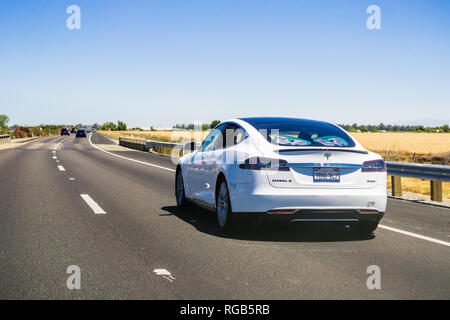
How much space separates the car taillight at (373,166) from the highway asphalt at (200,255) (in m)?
0.94

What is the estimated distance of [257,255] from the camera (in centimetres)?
583

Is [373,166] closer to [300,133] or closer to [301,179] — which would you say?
Answer: [301,179]

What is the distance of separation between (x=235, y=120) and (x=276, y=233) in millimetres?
1777

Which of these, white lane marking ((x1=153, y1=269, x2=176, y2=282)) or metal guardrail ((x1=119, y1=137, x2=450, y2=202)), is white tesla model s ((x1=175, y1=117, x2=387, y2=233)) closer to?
white lane marking ((x1=153, y1=269, x2=176, y2=282))

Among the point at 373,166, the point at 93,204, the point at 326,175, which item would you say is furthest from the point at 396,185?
the point at 93,204

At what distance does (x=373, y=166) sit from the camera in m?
6.56

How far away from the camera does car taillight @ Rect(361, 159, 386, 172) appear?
652cm

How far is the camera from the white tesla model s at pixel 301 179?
6.33 meters

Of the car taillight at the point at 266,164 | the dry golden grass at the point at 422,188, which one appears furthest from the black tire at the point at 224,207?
the dry golden grass at the point at 422,188

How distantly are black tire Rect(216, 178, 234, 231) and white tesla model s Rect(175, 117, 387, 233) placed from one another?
0.5 inches

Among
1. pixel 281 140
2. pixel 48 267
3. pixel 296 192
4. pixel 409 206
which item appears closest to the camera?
pixel 48 267

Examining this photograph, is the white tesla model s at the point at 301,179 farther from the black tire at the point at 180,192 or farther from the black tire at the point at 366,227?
the black tire at the point at 180,192
